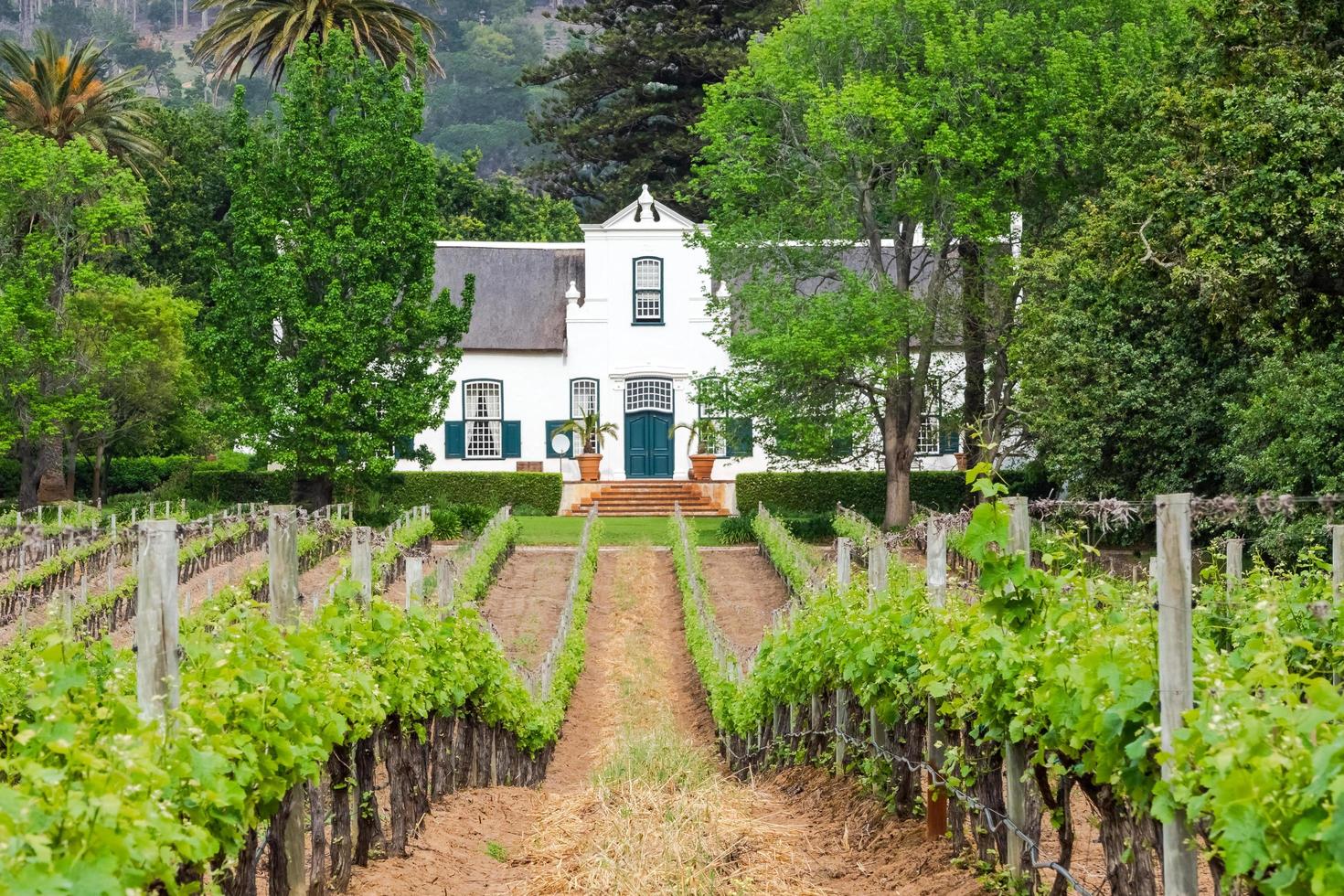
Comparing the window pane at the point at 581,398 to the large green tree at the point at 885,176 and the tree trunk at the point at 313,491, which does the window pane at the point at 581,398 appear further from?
the tree trunk at the point at 313,491

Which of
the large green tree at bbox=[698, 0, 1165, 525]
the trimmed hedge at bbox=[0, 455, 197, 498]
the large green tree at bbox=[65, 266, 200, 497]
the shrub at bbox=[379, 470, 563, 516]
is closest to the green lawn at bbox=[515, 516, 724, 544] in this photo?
the shrub at bbox=[379, 470, 563, 516]

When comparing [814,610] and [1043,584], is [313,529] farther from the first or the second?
[1043,584]

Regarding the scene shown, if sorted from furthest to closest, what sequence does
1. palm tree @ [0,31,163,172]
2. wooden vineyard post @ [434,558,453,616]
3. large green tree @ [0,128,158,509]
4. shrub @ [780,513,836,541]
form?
palm tree @ [0,31,163,172] → large green tree @ [0,128,158,509] → shrub @ [780,513,836,541] → wooden vineyard post @ [434,558,453,616]

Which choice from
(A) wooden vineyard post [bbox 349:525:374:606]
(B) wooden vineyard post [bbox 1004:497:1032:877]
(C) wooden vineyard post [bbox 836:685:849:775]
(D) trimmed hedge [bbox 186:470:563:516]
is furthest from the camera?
(D) trimmed hedge [bbox 186:470:563:516]

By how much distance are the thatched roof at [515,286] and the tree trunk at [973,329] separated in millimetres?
12220

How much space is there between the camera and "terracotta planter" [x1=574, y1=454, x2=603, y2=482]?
141ft

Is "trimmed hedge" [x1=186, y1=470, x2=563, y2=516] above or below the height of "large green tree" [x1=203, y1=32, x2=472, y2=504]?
below

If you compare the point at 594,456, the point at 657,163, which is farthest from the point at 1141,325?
the point at 657,163

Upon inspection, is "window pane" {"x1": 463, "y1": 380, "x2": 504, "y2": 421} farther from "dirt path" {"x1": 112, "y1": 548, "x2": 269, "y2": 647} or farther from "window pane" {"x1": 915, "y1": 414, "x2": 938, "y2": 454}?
"dirt path" {"x1": 112, "y1": 548, "x2": 269, "y2": 647}

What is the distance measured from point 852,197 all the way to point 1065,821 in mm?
27721

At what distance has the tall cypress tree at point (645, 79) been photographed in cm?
5581

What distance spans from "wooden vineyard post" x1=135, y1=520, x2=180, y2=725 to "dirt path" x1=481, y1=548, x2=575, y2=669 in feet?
40.4

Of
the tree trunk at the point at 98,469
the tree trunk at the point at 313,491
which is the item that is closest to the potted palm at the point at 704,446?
the tree trunk at the point at 313,491

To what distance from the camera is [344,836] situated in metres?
9.12
